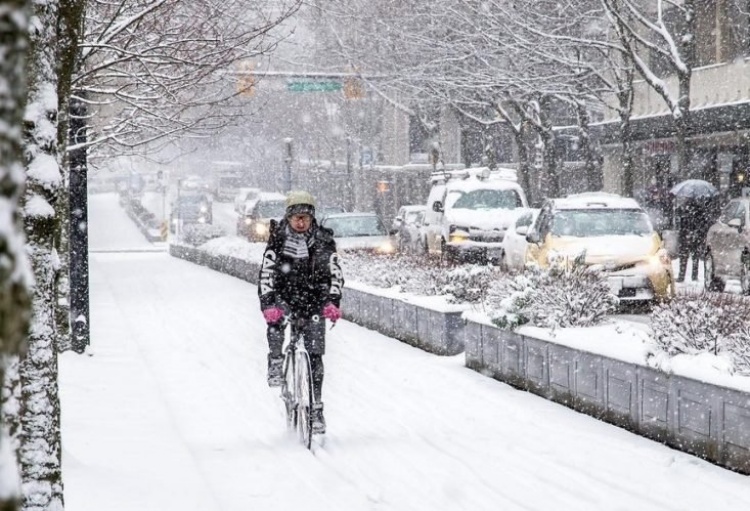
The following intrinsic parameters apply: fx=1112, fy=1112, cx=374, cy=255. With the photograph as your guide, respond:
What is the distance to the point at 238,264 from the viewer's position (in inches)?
1147

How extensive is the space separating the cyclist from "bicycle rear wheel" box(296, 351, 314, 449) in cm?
8

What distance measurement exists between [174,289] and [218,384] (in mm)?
14558

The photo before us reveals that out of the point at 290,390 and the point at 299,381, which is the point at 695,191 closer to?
the point at 290,390

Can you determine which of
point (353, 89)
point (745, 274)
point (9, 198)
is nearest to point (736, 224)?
point (745, 274)

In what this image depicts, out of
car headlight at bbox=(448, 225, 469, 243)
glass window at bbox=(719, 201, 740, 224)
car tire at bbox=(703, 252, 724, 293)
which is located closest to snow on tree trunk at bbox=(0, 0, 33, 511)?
glass window at bbox=(719, 201, 740, 224)

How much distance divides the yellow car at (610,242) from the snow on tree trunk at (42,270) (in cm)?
1119

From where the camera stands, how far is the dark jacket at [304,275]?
8.37 m

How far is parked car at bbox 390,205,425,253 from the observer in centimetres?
3178

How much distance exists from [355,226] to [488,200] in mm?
3639

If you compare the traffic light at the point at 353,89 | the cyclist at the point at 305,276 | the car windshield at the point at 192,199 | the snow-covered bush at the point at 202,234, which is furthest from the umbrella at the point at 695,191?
the car windshield at the point at 192,199

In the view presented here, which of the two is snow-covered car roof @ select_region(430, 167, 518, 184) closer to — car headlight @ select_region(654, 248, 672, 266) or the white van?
the white van

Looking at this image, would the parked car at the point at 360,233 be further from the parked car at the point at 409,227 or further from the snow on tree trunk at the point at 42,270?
the snow on tree trunk at the point at 42,270

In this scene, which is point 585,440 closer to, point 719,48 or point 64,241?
point 64,241

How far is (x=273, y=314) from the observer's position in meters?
8.26
